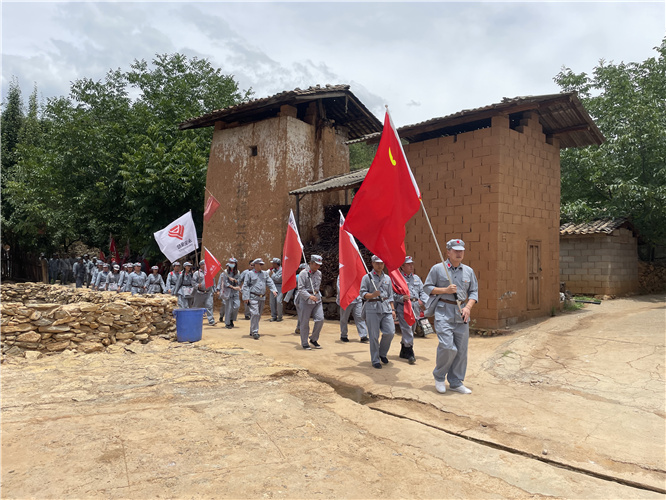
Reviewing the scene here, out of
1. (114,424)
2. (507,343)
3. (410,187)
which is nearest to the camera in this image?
(114,424)

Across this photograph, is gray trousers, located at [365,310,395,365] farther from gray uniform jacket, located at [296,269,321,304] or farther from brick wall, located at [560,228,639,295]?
brick wall, located at [560,228,639,295]

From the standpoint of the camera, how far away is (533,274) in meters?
10.9

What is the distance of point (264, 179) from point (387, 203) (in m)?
9.74

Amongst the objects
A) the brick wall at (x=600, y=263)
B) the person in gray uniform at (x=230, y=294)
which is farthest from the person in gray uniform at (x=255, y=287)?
the brick wall at (x=600, y=263)

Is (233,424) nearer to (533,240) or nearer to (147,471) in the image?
(147,471)

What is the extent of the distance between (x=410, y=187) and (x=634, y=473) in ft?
12.4

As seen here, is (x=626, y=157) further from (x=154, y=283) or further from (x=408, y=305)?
(x=154, y=283)

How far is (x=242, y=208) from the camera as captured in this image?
1551 cm

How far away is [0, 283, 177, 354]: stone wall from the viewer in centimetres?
723

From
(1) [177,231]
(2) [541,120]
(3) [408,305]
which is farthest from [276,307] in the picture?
(2) [541,120]

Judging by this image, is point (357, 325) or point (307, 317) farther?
point (357, 325)

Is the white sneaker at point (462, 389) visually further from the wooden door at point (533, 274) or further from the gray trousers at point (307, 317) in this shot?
the wooden door at point (533, 274)

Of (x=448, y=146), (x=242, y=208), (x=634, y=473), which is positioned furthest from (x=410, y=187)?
(x=242, y=208)

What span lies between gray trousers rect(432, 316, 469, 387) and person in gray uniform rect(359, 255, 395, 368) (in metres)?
1.35
